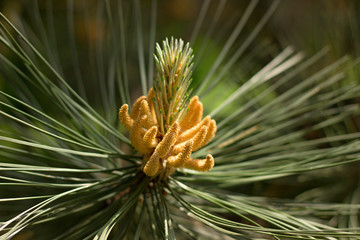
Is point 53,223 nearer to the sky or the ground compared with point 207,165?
nearer to the ground

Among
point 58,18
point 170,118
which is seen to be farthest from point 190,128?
point 58,18

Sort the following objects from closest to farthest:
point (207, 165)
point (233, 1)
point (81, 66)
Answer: point (207, 165)
point (81, 66)
point (233, 1)

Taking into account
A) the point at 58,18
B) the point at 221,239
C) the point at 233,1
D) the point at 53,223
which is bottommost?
the point at 53,223

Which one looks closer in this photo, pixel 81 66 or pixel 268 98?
pixel 268 98

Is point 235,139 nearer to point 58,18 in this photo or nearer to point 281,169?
point 281,169

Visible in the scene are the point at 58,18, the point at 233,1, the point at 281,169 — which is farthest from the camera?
the point at 233,1

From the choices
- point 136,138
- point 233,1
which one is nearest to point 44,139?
point 136,138
